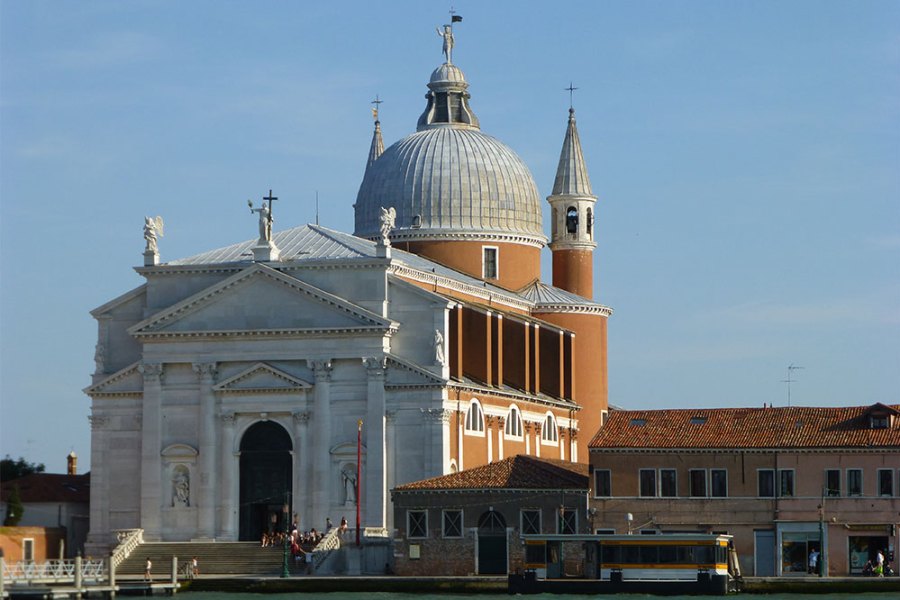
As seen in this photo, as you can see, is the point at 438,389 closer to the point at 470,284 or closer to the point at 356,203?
the point at 470,284

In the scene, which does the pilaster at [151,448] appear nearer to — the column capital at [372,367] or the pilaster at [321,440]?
the pilaster at [321,440]

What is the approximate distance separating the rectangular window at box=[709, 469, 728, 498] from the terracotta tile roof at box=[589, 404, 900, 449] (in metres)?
0.72

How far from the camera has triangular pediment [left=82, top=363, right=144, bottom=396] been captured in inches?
2864

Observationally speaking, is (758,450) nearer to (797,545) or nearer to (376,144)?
(797,545)

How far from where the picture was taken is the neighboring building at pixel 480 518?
64.0m

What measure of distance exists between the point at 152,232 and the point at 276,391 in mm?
6892

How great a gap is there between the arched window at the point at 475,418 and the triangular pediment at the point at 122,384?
1027cm

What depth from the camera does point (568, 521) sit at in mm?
64250

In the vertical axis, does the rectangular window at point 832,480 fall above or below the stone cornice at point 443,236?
below

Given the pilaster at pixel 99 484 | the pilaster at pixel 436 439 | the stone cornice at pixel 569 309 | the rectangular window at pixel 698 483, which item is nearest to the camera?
the rectangular window at pixel 698 483

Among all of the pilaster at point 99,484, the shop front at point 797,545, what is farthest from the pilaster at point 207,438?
the shop front at point 797,545

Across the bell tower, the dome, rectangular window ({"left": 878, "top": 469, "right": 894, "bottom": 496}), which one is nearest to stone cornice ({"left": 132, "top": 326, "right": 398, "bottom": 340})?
the dome

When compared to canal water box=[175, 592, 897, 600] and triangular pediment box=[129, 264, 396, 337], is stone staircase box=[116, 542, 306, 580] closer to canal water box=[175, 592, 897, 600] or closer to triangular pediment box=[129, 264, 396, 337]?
canal water box=[175, 592, 897, 600]

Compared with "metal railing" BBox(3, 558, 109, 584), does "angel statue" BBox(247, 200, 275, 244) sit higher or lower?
higher
